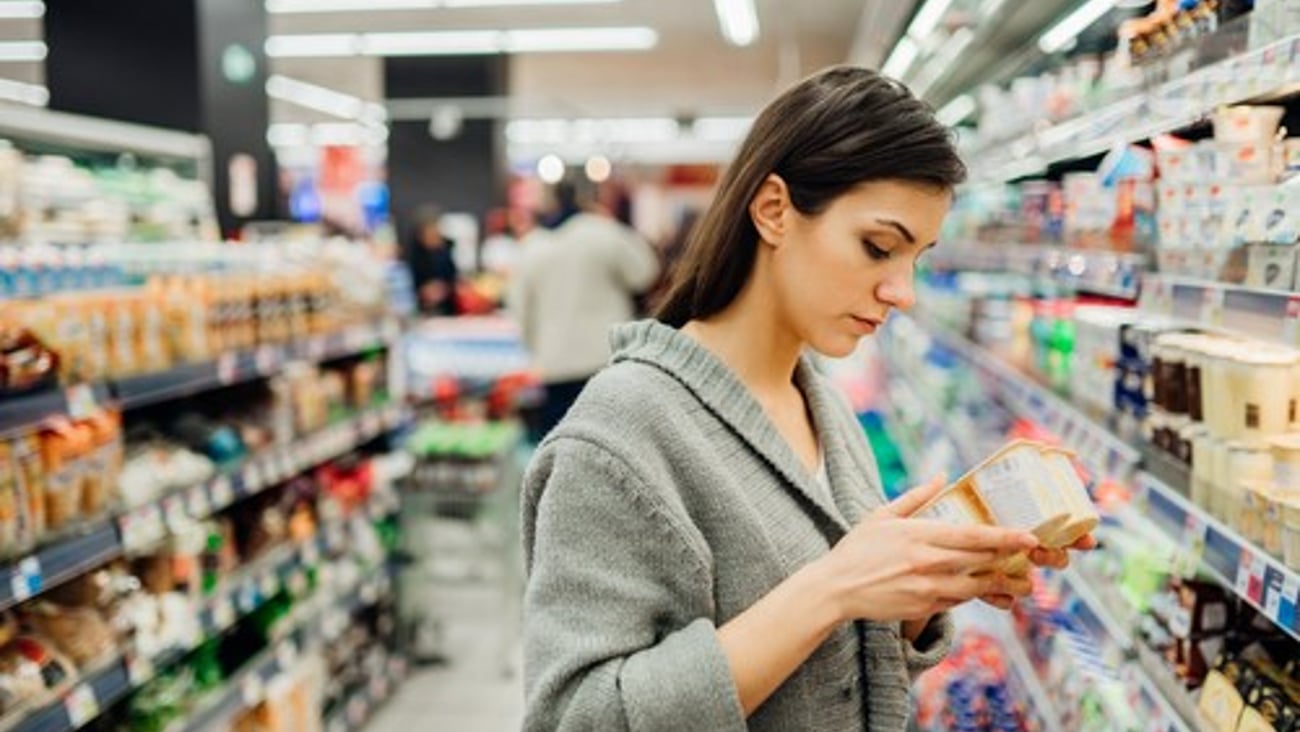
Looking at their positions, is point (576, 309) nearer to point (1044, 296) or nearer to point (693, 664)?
point (1044, 296)

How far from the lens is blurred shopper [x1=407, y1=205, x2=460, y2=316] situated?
11031 millimetres

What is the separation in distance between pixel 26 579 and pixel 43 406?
0.36 metres

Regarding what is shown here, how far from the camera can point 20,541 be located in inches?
100

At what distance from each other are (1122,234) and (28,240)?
97.3 inches

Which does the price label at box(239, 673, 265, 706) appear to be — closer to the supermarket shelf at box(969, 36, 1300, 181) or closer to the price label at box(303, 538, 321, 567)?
the price label at box(303, 538, 321, 567)

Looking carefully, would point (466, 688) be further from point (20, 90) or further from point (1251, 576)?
point (20, 90)

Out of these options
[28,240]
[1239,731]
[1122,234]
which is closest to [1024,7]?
[1122,234]

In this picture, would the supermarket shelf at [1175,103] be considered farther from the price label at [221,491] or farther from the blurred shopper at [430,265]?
the blurred shopper at [430,265]

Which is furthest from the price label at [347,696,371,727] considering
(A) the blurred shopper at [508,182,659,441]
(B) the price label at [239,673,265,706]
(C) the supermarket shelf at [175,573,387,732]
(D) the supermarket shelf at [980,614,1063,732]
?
(D) the supermarket shelf at [980,614,1063,732]

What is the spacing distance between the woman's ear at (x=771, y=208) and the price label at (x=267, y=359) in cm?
262

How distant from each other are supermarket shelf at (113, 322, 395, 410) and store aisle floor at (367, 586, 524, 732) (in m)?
1.44

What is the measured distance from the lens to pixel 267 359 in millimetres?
3820

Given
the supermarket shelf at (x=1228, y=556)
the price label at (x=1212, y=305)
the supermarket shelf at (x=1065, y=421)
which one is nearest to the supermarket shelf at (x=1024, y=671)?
the supermarket shelf at (x=1065, y=421)

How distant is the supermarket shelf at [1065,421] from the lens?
2.21 metres
